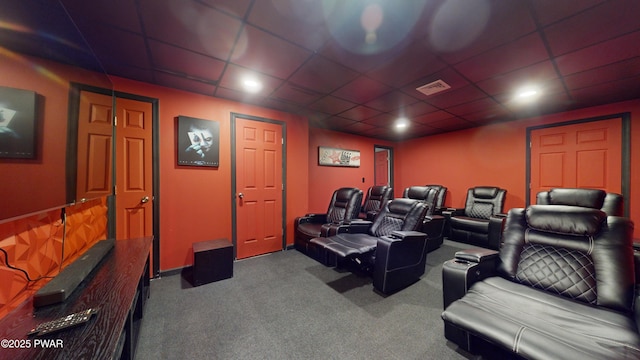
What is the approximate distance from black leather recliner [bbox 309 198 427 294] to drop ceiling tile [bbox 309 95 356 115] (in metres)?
1.71

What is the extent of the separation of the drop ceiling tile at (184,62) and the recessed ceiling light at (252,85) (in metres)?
0.31

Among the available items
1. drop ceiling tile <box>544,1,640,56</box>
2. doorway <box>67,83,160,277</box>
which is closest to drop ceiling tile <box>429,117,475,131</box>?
drop ceiling tile <box>544,1,640,56</box>

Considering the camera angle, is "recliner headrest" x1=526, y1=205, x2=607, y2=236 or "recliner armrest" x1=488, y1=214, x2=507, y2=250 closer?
"recliner headrest" x1=526, y1=205, x2=607, y2=236

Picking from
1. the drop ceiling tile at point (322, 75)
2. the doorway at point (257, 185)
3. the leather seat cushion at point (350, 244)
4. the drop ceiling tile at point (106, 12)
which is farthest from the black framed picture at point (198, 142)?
the leather seat cushion at point (350, 244)

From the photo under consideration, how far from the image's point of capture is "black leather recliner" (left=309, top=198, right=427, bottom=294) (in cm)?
227

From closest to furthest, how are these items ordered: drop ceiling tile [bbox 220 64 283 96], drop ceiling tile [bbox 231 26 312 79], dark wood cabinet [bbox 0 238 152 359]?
dark wood cabinet [bbox 0 238 152 359] → drop ceiling tile [bbox 231 26 312 79] → drop ceiling tile [bbox 220 64 283 96]

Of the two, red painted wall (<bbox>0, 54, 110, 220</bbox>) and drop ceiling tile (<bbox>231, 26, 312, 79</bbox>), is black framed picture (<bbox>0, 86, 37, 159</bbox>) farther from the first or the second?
drop ceiling tile (<bbox>231, 26, 312, 79</bbox>)

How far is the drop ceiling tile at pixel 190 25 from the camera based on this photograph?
150 centimetres

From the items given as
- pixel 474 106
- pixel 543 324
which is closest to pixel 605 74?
pixel 474 106

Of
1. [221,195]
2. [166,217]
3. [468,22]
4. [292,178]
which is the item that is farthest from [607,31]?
[166,217]

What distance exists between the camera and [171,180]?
2783 millimetres

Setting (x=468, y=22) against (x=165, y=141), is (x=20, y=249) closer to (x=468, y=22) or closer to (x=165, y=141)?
(x=165, y=141)

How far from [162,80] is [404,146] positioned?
5.73 metres

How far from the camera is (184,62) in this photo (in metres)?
2.17
